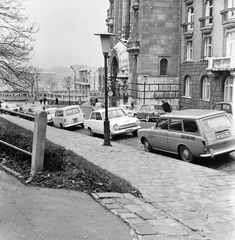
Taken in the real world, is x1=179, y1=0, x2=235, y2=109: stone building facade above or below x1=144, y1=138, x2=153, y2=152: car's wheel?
above

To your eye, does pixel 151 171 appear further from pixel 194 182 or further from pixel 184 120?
pixel 184 120

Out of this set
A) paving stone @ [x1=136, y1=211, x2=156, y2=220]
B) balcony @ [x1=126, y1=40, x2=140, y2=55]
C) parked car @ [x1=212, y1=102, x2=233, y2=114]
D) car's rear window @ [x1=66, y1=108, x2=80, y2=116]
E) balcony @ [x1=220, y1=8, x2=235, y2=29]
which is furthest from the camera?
balcony @ [x1=126, y1=40, x2=140, y2=55]

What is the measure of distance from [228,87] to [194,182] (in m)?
21.4

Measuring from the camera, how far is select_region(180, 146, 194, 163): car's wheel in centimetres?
1128

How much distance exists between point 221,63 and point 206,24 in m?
4.81

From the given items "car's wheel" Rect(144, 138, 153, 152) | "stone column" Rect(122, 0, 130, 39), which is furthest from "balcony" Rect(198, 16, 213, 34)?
"car's wheel" Rect(144, 138, 153, 152)

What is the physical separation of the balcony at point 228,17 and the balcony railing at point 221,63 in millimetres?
2444

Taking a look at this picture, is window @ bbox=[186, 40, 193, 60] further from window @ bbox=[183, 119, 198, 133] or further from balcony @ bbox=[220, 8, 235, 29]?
window @ bbox=[183, 119, 198, 133]

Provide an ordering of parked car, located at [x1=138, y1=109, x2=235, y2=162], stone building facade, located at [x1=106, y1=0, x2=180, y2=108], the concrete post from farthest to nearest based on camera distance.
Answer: stone building facade, located at [x1=106, y1=0, x2=180, y2=108] → parked car, located at [x1=138, y1=109, x2=235, y2=162] → the concrete post

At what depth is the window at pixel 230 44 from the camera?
2738 cm

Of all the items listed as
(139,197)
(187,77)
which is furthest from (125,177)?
(187,77)

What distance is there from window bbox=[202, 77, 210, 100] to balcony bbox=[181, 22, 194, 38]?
477 centimetres

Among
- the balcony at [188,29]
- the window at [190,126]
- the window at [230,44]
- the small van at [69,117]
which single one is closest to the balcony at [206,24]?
the window at [230,44]

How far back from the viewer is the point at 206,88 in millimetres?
32156
